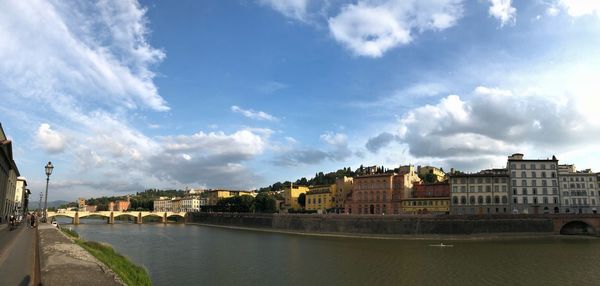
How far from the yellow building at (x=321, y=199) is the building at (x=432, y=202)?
28099mm

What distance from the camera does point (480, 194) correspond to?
85.8m

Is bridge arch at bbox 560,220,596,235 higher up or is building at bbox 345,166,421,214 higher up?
building at bbox 345,166,421,214

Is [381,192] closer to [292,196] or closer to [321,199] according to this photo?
[321,199]

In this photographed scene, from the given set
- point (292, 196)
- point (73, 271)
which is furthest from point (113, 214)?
point (73, 271)

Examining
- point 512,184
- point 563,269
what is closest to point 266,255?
point 563,269

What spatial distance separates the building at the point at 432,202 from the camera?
90.0m

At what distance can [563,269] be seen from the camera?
36.1 m

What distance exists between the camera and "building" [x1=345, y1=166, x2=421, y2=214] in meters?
95.9

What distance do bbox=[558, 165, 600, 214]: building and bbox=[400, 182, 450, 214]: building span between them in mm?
22768

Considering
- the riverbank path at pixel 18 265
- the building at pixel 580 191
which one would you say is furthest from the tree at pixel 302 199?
the riverbank path at pixel 18 265

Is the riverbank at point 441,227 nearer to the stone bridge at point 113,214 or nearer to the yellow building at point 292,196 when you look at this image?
the yellow building at point 292,196

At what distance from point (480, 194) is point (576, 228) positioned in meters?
17.0

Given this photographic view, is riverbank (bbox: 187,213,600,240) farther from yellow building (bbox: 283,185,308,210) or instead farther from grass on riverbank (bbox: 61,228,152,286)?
grass on riverbank (bbox: 61,228,152,286)

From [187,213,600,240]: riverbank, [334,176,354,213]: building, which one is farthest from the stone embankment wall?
[334,176,354,213]: building
